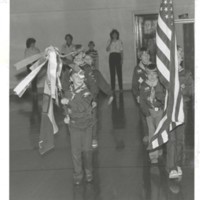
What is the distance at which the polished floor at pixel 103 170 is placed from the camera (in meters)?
6.91

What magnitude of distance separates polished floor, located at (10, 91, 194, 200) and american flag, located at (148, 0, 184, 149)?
103cm

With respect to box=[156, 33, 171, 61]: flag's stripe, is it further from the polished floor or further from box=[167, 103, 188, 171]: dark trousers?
the polished floor

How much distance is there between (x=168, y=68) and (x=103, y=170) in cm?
252

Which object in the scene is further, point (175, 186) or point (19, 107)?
point (19, 107)

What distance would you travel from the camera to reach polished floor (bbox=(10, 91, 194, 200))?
6.91 metres

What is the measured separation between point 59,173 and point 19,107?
340 inches

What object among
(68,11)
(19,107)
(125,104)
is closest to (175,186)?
(125,104)

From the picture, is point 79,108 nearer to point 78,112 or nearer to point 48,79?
point 78,112

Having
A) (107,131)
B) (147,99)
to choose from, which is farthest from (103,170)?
(107,131)

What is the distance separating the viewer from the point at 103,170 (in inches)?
319

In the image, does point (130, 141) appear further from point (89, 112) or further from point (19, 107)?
point (19, 107)

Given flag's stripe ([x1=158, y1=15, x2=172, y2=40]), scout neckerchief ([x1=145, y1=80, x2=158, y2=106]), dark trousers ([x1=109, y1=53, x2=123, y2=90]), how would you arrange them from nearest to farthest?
flag's stripe ([x1=158, y1=15, x2=172, y2=40]) → scout neckerchief ([x1=145, y1=80, x2=158, y2=106]) → dark trousers ([x1=109, y1=53, x2=123, y2=90])

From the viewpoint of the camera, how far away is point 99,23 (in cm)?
2128

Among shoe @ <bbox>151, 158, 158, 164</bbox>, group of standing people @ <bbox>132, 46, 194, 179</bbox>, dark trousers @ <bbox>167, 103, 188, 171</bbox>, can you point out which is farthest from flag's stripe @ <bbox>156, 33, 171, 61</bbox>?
shoe @ <bbox>151, 158, 158, 164</bbox>
